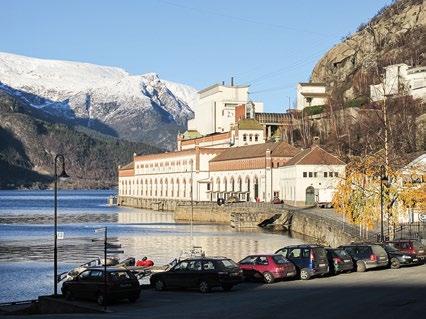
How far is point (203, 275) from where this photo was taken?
41.3 meters

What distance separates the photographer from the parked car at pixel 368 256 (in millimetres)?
49625

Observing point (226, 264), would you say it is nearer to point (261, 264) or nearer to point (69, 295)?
point (261, 264)

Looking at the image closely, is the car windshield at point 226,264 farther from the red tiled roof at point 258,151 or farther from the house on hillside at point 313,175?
the red tiled roof at point 258,151

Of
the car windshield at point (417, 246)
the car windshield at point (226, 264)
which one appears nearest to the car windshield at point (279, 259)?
the car windshield at point (226, 264)

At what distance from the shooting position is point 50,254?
91.6 metres

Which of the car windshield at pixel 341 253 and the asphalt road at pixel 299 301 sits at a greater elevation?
the car windshield at pixel 341 253

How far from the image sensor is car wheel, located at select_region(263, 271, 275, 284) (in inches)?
1743

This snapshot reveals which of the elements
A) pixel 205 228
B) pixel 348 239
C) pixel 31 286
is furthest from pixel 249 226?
pixel 31 286

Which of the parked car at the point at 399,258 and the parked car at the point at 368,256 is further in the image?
the parked car at the point at 399,258

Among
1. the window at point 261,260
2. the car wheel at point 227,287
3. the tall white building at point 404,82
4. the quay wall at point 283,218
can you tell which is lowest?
the car wheel at point 227,287

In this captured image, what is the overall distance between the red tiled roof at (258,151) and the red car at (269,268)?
11702 centimetres

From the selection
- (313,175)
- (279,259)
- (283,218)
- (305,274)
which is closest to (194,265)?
(279,259)

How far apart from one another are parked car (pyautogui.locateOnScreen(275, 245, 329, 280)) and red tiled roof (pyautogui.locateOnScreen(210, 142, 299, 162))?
11519 cm

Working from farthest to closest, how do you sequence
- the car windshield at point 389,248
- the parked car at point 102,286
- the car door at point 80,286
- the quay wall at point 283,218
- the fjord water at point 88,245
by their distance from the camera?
the quay wall at point 283,218 → the fjord water at point 88,245 → the car windshield at point 389,248 → the car door at point 80,286 → the parked car at point 102,286
